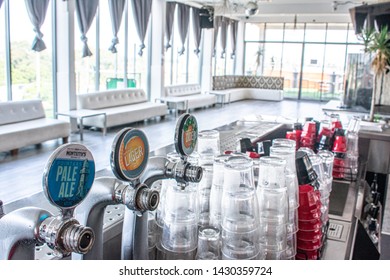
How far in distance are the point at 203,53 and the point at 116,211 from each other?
45.3ft

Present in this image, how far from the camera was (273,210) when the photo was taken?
120 centimetres

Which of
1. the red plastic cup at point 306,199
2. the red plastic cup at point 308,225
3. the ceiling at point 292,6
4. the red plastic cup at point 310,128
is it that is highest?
the ceiling at point 292,6

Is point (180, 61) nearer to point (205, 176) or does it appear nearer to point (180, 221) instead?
point (205, 176)

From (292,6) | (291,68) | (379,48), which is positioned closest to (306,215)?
(379,48)

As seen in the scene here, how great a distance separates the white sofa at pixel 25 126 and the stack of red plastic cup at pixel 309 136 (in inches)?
204

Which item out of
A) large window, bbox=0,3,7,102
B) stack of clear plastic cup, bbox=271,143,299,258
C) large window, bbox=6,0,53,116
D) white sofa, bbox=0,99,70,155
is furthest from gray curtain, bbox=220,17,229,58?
stack of clear plastic cup, bbox=271,143,299,258

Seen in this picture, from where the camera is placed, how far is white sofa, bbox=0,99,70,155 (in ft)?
21.0

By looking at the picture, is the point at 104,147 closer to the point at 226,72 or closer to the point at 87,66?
the point at 87,66

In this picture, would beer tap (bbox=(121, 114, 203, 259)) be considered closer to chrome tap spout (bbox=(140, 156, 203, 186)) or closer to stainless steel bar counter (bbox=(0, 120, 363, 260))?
chrome tap spout (bbox=(140, 156, 203, 186))

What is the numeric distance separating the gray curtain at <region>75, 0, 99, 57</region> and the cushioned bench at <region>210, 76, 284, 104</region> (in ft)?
25.7

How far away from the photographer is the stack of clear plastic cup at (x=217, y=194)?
1.23m

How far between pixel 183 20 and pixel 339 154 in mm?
11272

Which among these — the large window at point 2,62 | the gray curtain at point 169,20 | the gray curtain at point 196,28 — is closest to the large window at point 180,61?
the gray curtain at point 196,28

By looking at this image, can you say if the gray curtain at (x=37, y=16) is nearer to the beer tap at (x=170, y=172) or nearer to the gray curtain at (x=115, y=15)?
the gray curtain at (x=115, y=15)
